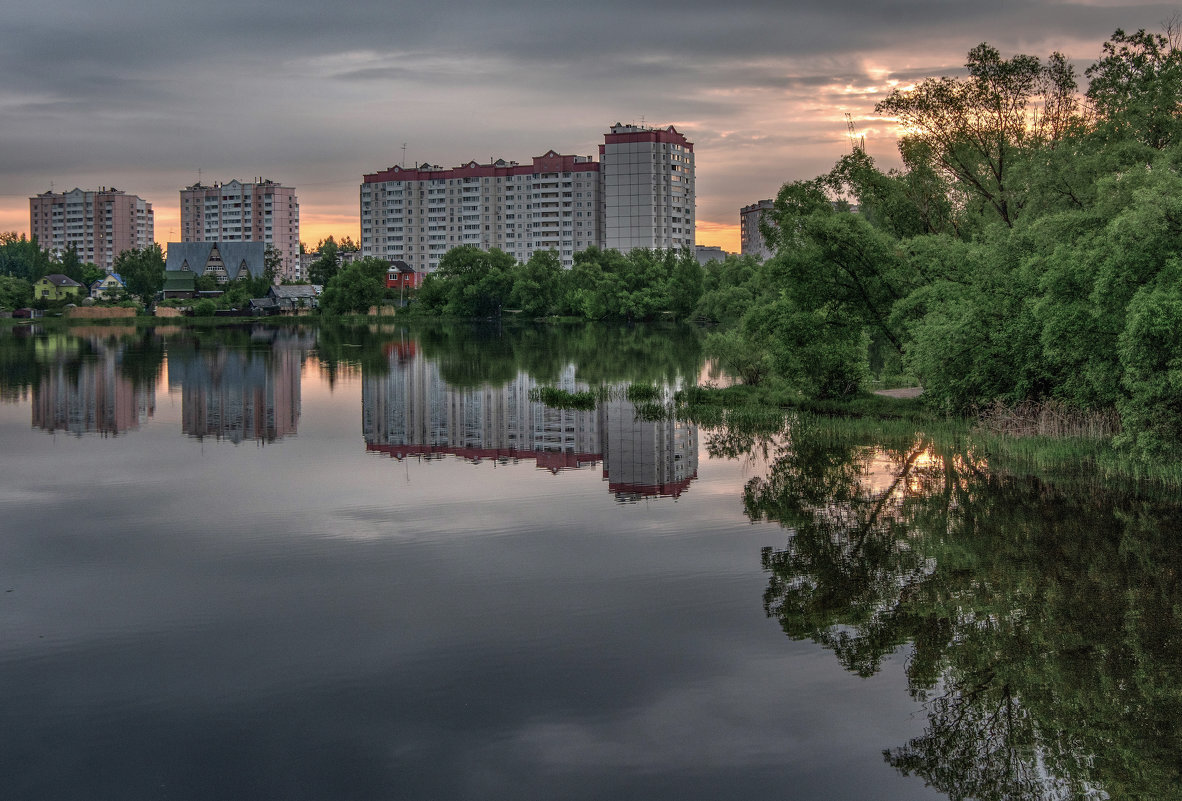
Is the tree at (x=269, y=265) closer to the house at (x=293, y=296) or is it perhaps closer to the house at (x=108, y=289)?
the house at (x=293, y=296)

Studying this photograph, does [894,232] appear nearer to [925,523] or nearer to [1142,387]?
[1142,387]

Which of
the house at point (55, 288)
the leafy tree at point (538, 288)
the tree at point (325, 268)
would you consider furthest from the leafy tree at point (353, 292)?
the house at point (55, 288)

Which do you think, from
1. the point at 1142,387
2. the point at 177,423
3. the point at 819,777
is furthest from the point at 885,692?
the point at 177,423

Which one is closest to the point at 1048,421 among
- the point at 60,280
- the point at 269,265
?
the point at 269,265

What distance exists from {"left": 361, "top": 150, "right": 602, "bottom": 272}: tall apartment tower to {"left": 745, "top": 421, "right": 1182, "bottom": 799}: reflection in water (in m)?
148

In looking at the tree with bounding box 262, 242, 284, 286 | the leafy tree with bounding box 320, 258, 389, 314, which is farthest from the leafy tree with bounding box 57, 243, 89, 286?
the leafy tree with bounding box 320, 258, 389, 314

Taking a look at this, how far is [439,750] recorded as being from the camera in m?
9.66

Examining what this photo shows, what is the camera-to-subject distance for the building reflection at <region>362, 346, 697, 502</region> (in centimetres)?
2423

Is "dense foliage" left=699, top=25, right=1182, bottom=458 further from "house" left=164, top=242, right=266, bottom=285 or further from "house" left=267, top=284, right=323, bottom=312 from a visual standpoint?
"house" left=164, top=242, right=266, bottom=285

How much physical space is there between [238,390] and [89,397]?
5.67 metres

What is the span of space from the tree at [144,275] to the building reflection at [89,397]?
9256cm

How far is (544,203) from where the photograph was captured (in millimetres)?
169625

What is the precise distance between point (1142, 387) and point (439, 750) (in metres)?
16.4

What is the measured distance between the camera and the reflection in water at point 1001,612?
9.69 m
